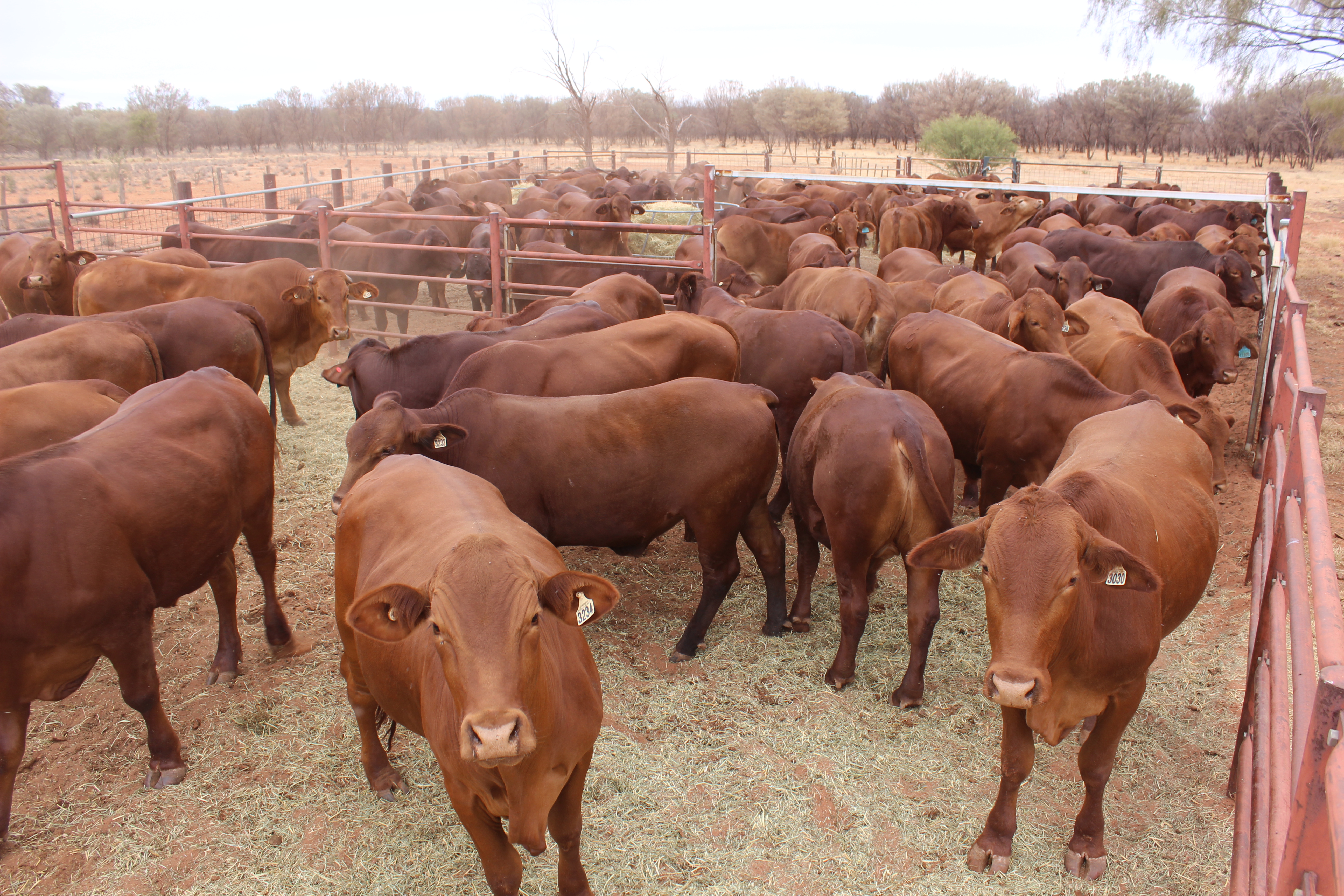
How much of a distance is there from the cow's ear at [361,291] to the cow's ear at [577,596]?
7461mm

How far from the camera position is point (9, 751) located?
370 centimetres

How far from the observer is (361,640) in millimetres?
3617

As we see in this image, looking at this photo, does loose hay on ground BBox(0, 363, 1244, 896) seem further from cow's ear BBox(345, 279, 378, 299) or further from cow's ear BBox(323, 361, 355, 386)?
cow's ear BBox(345, 279, 378, 299)

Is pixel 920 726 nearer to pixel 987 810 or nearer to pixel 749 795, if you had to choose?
pixel 987 810

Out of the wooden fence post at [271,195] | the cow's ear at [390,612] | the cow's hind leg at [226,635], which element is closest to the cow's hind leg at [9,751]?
the cow's hind leg at [226,635]

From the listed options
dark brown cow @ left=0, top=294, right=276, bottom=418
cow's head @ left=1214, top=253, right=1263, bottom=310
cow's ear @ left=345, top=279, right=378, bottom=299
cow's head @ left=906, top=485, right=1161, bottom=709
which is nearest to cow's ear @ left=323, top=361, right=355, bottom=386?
dark brown cow @ left=0, top=294, right=276, bottom=418

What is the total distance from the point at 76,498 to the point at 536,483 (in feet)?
7.18

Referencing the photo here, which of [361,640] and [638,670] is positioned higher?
[361,640]

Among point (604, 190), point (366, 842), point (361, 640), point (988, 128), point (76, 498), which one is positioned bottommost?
point (366, 842)

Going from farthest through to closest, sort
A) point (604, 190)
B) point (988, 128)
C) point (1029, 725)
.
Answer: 1. point (988, 128)
2. point (604, 190)
3. point (1029, 725)

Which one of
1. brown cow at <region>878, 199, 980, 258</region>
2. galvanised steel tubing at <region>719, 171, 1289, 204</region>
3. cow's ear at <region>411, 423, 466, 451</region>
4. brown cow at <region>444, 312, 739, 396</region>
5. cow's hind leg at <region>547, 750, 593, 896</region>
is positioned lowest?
cow's hind leg at <region>547, 750, 593, 896</region>

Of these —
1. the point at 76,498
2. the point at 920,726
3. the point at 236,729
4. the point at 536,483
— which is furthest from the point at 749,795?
the point at 76,498

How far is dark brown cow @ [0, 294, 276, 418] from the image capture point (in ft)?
23.9

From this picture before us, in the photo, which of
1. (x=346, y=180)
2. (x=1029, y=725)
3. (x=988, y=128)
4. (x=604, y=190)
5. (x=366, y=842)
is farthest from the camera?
(x=988, y=128)
